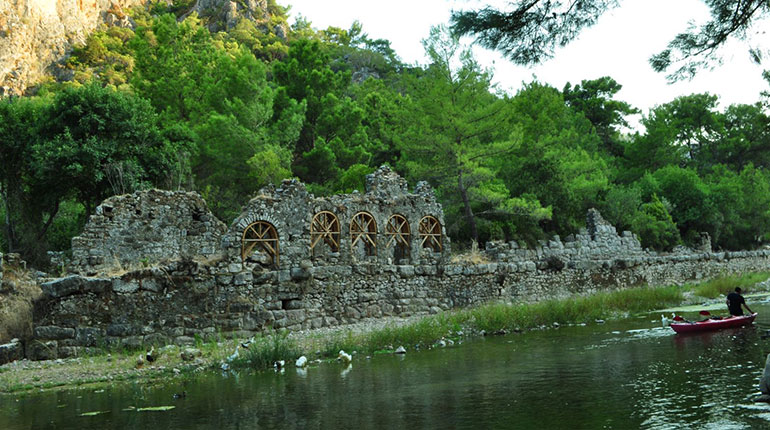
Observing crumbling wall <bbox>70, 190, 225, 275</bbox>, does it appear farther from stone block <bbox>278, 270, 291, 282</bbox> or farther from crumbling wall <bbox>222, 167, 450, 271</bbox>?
stone block <bbox>278, 270, 291, 282</bbox>

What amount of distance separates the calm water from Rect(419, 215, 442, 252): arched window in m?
7.37

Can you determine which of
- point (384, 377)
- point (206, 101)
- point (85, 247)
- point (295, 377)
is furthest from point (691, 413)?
point (206, 101)

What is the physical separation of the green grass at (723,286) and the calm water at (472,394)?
34.4 ft

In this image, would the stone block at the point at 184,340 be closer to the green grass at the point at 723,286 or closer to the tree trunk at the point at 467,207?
the tree trunk at the point at 467,207

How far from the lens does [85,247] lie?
17422 millimetres

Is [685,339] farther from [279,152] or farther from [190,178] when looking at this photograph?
[190,178]

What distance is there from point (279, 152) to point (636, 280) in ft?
48.4

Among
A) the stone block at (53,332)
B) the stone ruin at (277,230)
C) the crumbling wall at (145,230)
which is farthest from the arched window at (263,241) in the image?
the stone block at (53,332)

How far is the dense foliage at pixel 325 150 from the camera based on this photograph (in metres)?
21.1

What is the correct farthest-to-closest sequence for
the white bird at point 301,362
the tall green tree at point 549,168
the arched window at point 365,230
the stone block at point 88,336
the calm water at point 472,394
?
the tall green tree at point 549,168, the arched window at point 365,230, the stone block at point 88,336, the white bird at point 301,362, the calm water at point 472,394

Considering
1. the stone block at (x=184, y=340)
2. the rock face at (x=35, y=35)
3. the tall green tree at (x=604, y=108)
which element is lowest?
the stone block at (x=184, y=340)

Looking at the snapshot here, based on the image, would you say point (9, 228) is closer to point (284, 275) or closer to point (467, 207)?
point (284, 275)

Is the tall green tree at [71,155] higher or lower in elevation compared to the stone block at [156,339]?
higher

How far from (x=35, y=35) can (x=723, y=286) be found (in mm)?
55922
